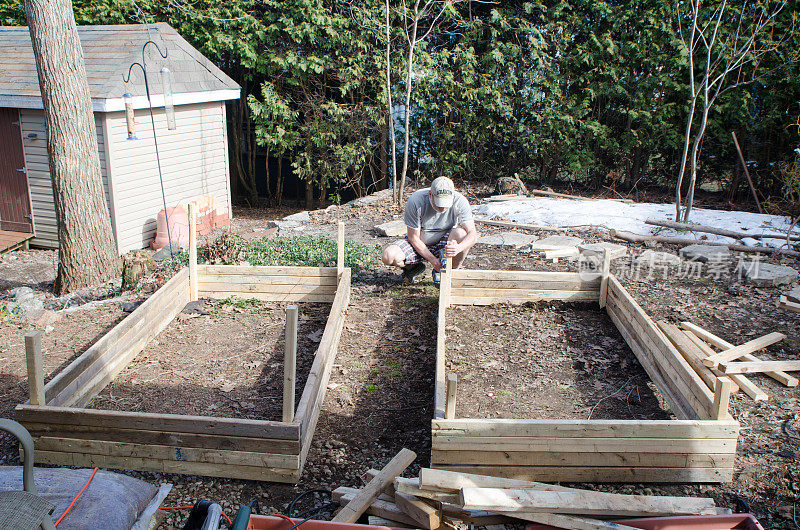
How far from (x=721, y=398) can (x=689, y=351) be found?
1.64m

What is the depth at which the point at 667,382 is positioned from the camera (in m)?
4.32

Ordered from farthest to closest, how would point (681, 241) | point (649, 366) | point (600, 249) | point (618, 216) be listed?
point (618, 216) < point (681, 241) < point (600, 249) < point (649, 366)

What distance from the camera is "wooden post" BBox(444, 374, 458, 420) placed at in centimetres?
329

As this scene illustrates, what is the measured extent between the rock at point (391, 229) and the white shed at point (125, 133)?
10.9 ft

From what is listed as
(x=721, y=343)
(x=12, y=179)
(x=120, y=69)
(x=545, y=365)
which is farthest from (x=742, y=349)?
(x=12, y=179)

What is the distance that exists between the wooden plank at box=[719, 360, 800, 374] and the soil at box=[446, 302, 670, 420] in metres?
0.59

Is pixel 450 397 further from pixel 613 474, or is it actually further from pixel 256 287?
pixel 256 287

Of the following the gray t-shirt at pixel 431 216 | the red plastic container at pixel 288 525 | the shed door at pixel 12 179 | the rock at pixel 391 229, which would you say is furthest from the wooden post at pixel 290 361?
the shed door at pixel 12 179

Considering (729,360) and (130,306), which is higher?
(729,360)

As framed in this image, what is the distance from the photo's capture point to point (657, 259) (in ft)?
25.0

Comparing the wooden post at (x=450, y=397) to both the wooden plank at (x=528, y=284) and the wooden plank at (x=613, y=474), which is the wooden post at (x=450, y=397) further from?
the wooden plank at (x=528, y=284)

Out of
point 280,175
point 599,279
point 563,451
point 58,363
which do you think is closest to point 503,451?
point 563,451

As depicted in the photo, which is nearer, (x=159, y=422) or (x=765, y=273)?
(x=159, y=422)

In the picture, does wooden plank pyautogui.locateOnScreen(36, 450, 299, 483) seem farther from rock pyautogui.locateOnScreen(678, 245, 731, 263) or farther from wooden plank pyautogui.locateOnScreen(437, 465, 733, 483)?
rock pyautogui.locateOnScreen(678, 245, 731, 263)
